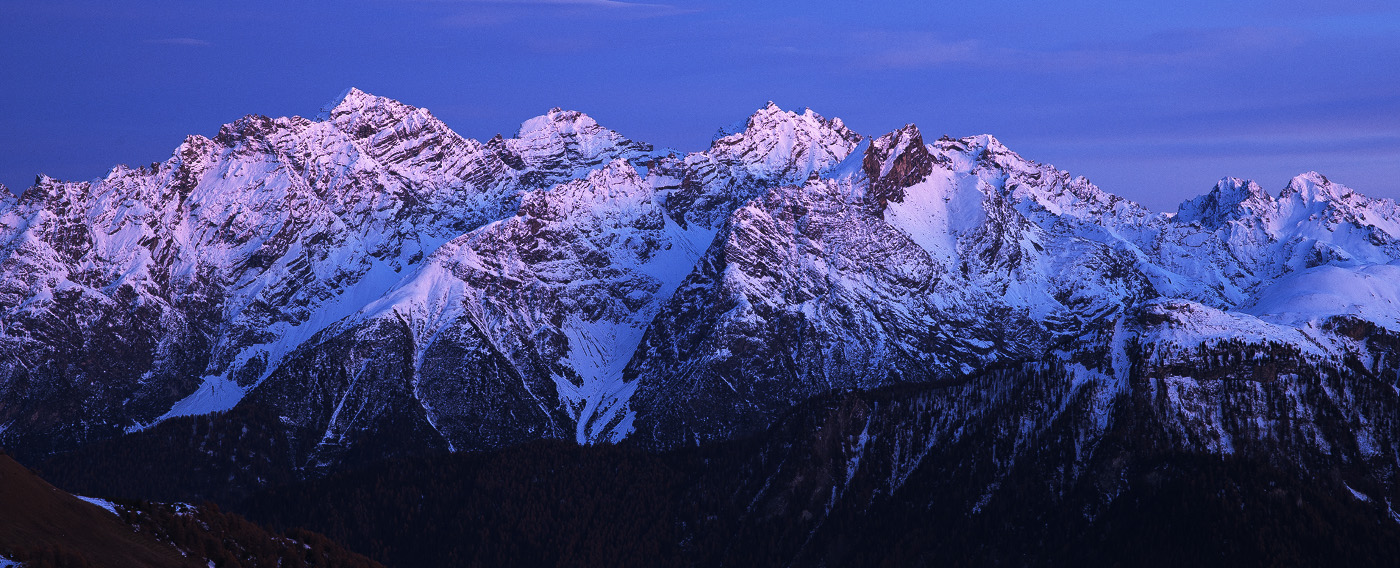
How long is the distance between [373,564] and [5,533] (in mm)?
53763

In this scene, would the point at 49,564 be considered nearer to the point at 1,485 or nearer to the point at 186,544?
the point at 1,485

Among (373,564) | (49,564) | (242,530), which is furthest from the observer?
(373,564)

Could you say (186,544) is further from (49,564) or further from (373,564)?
(373,564)

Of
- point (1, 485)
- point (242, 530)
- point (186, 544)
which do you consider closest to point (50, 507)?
point (1, 485)

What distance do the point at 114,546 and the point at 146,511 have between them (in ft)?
41.5

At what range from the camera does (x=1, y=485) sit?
111375 mm

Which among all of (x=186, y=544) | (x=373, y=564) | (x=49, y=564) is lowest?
(x=49, y=564)

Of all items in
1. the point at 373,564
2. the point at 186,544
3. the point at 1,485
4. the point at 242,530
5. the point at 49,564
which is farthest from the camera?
the point at 373,564

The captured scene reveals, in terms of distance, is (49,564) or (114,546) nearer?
(49,564)

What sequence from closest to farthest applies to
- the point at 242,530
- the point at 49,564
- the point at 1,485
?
the point at 49,564, the point at 1,485, the point at 242,530

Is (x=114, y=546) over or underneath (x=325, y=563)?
underneath

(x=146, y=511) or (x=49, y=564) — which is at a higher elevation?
(x=146, y=511)

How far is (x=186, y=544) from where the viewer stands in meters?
124

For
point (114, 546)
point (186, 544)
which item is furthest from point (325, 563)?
point (114, 546)
